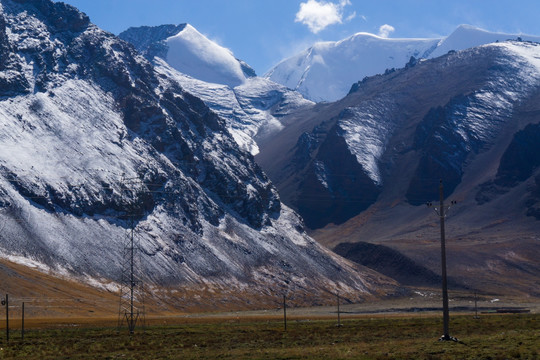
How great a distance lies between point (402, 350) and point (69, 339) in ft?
138

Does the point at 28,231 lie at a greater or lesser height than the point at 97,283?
greater

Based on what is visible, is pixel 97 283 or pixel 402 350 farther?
pixel 97 283

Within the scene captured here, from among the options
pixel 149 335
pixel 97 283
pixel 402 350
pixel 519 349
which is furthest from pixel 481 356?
pixel 97 283

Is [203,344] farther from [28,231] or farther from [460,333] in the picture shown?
[28,231]

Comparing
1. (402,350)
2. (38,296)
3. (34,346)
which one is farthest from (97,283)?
(402,350)

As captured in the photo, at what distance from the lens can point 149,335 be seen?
92.1m

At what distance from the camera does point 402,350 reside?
5844 cm

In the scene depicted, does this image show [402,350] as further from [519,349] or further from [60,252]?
[60,252]

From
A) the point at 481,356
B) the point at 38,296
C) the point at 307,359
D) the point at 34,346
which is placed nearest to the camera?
the point at 481,356

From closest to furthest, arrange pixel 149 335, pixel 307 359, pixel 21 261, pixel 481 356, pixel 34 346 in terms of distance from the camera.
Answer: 1. pixel 481 356
2. pixel 307 359
3. pixel 34 346
4. pixel 149 335
5. pixel 21 261

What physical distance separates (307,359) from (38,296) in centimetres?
12356

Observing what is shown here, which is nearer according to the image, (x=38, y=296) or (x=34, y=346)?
(x=34, y=346)

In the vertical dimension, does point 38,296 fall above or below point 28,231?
below

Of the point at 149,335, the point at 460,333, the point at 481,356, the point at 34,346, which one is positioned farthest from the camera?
the point at 149,335
